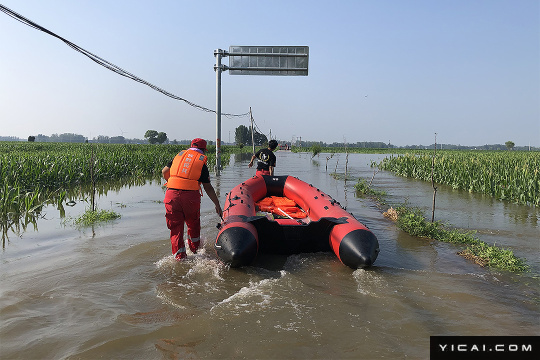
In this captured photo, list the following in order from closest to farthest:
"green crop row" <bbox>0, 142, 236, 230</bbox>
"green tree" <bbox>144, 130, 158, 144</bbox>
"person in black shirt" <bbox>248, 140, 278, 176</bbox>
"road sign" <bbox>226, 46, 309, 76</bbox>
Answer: "green crop row" <bbox>0, 142, 236, 230</bbox> → "person in black shirt" <bbox>248, 140, 278, 176</bbox> → "road sign" <bbox>226, 46, 309, 76</bbox> → "green tree" <bbox>144, 130, 158, 144</bbox>

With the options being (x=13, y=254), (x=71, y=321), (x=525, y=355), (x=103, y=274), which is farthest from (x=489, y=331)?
(x=13, y=254)

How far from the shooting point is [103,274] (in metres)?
4.52

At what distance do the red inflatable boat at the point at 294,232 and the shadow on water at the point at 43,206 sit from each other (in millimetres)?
3840

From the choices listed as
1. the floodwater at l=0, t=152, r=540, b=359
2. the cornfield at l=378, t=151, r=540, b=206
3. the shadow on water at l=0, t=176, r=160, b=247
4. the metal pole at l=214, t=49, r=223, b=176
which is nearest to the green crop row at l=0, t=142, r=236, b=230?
the shadow on water at l=0, t=176, r=160, b=247

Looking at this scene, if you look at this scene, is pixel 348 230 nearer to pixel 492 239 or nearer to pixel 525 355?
pixel 525 355

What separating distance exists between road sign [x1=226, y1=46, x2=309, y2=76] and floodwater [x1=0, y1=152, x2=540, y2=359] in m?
11.9

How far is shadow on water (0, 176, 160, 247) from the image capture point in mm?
6721

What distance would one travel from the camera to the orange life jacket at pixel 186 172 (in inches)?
195

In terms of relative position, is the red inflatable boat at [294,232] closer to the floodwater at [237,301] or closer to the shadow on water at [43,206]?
the floodwater at [237,301]

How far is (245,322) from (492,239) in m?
5.88

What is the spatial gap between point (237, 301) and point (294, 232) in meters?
1.88

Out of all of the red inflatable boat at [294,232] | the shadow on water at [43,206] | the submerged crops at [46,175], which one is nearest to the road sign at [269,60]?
the submerged crops at [46,175]

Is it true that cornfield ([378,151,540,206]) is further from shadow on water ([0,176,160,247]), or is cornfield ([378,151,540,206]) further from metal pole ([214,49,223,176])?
shadow on water ([0,176,160,247])

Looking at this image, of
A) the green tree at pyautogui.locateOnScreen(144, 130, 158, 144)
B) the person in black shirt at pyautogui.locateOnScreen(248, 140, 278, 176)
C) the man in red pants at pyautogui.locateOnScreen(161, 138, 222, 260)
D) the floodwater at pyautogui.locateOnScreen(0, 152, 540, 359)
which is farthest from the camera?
the green tree at pyautogui.locateOnScreen(144, 130, 158, 144)
